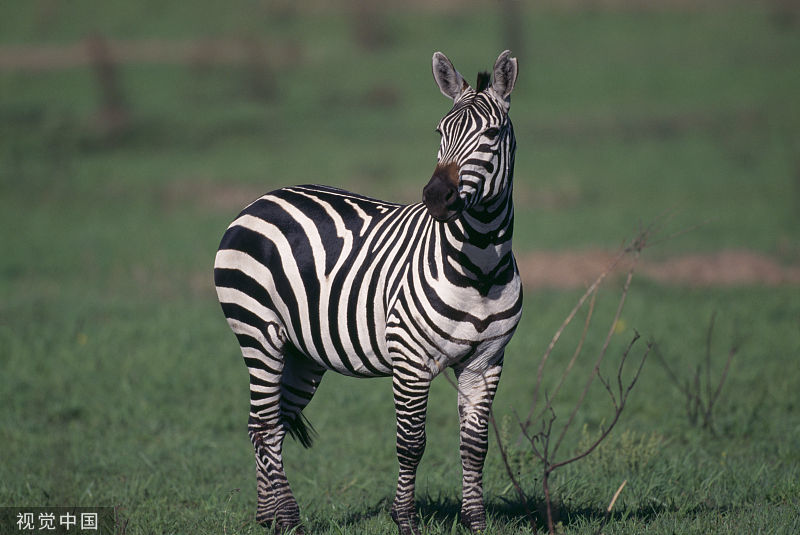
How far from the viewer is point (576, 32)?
4119 centimetres

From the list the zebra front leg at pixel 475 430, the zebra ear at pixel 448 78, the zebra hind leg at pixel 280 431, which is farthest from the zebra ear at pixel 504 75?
the zebra hind leg at pixel 280 431

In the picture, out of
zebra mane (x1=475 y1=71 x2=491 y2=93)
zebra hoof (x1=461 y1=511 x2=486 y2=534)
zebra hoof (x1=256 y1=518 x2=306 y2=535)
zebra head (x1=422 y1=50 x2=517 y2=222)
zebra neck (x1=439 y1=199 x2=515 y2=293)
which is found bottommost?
zebra hoof (x1=256 y1=518 x2=306 y2=535)

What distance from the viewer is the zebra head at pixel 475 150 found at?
422 centimetres

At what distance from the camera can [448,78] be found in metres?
4.82

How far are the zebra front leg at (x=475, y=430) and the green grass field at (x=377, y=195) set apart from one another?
0.16m

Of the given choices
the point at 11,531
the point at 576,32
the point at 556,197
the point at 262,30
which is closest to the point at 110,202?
the point at 556,197

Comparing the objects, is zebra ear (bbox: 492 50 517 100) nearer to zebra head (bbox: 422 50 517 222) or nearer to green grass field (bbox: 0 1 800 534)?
zebra head (bbox: 422 50 517 222)

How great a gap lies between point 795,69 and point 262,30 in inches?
920

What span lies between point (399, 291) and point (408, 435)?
2.63 ft

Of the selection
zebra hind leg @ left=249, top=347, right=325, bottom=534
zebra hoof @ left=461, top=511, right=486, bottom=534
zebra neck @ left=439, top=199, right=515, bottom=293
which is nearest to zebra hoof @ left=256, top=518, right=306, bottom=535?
zebra hind leg @ left=249, top=347, right=325, bottom=534

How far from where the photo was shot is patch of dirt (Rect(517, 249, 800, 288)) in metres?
13.8

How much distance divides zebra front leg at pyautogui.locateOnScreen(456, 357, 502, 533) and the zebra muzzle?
1.12 metres

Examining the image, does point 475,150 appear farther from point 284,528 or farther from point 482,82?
point 284,528

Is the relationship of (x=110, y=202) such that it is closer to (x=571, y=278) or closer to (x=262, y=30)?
(x=571, y=278)
